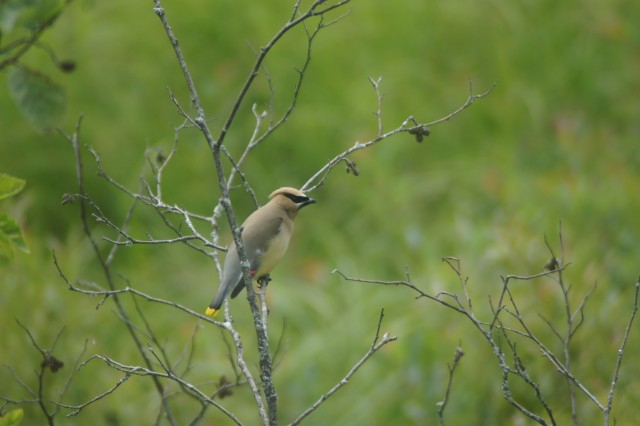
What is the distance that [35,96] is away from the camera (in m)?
3.08

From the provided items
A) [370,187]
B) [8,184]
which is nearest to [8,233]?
[8,184]

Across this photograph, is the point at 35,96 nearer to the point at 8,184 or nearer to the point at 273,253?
the point at 8,184

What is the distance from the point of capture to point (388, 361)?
5.20 meters

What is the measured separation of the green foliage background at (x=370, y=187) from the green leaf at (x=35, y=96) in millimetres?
1904

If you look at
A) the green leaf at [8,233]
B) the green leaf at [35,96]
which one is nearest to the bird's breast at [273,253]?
the green leaf at [35,96]

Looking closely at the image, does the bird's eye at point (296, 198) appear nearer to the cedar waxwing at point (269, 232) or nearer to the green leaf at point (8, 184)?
the cedar waxwing at point (269, 232)

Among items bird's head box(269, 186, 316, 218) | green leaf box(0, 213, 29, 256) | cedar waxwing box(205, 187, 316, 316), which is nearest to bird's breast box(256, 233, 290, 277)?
cedar waxwing box(205, 187, 316, 316)

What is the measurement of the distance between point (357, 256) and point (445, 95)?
5.30 feet

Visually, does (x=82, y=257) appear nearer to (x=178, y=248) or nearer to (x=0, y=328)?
(x=178, y=248)

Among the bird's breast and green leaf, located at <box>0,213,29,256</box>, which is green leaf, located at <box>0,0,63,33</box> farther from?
the bird's breast

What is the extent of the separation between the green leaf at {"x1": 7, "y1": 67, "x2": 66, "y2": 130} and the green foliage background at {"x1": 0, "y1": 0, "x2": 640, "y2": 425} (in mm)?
1904

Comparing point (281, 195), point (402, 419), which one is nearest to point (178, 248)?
point (402, 419)

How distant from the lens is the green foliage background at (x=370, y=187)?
4930mm

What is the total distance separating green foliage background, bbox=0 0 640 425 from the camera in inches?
194
